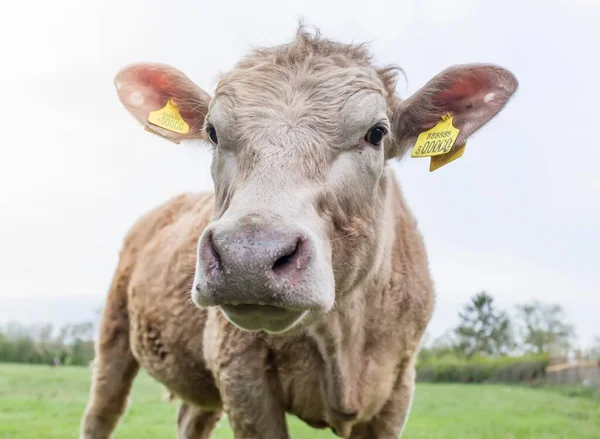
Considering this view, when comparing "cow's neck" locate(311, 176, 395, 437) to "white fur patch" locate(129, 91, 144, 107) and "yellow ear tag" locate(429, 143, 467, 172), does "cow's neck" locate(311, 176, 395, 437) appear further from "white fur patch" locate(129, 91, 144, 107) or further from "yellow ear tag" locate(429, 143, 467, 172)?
"white fur patch" locate(129, 91, 144, 107)

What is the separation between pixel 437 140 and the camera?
166 inches

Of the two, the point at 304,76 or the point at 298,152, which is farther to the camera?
the point at 304,76

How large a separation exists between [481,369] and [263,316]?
3429cm

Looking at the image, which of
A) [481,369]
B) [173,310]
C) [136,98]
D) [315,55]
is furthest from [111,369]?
[481,369]

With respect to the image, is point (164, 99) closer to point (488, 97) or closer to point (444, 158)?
point (444, 158)

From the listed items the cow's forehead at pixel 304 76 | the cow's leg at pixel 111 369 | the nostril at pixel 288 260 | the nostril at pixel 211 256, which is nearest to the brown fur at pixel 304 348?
the cow's leg at pixel 111 369

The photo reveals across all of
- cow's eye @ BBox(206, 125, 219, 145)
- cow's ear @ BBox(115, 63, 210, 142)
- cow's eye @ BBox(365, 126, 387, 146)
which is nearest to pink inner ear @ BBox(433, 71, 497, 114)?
cow's eye @ BBox(365, 126, 387, 146)

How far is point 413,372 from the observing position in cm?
510

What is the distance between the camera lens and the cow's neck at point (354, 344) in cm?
432

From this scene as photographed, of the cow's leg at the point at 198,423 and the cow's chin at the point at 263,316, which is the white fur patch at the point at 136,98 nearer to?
the cow's chin at the point at 263,316

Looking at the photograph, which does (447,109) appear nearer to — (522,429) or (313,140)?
(313,140)

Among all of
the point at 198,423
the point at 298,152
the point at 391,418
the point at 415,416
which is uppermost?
the point at 298,152

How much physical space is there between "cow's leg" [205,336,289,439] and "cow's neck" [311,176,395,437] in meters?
0.34

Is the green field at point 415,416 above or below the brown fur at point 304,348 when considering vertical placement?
below
